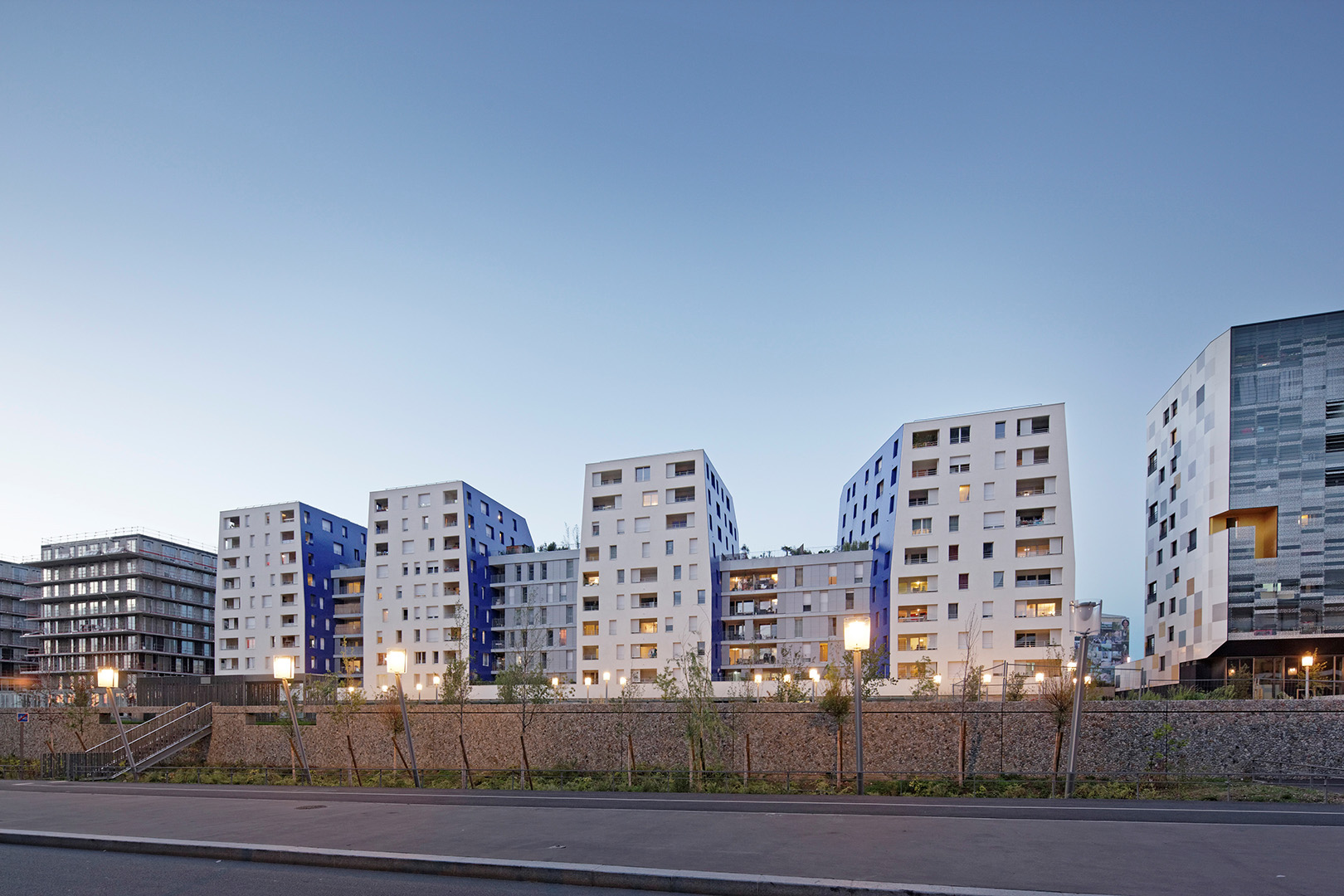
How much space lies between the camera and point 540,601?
76688 millimetres

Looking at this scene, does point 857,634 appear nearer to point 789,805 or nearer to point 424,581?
point 789,805

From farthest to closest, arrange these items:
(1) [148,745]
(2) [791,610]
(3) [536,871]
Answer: (2) [791,610] → (1) [148,745] → (3) [536,871]

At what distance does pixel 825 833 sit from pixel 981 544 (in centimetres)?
4632

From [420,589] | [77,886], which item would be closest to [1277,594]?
[77,886]

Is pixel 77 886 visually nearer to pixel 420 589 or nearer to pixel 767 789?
pixel 767 789

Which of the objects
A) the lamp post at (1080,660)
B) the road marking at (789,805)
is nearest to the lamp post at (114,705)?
the road marking at (789,805)

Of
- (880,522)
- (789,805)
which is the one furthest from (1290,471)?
(789,805)

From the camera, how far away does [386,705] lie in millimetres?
32500

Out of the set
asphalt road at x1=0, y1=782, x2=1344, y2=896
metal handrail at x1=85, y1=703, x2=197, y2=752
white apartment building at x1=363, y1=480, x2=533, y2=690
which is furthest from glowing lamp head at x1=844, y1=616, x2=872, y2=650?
white apartment building at x1=363, y1=480, x2=533, y2=690

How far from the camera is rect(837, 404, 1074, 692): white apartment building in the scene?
5291 cm

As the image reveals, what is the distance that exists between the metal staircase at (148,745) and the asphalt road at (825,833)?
14.7 metres

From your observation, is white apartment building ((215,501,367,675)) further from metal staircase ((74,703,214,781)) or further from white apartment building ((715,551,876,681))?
white apartment building ((715,551,876,681))

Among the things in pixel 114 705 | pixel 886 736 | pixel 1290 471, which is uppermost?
pixel 1290 471

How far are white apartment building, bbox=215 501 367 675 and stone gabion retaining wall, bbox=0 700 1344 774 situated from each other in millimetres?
52130
